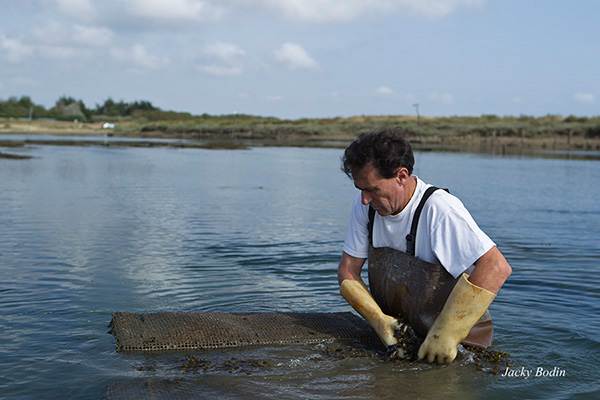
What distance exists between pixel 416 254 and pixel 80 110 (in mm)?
117585

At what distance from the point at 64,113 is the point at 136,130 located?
96.1 ft

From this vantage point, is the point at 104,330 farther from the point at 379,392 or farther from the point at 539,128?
the point at 539,128

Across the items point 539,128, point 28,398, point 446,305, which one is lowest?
point 28,398

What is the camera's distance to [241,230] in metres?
11.1

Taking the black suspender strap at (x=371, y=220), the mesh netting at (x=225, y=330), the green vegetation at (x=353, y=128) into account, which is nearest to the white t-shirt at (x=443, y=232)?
the black suspender strap at (x=371, y=220)

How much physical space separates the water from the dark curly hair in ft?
4.90

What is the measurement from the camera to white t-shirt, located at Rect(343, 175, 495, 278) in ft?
13.3

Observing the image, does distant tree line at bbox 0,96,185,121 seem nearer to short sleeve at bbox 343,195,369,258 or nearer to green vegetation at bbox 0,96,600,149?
green vegetation at bbox 0,96,600,149

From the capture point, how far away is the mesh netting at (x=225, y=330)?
4.79 m

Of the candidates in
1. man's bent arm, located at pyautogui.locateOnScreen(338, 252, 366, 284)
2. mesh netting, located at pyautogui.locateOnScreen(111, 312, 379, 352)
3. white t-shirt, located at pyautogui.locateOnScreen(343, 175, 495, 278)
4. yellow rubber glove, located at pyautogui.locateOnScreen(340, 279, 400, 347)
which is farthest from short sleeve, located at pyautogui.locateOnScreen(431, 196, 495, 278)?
mesh netting, located at pyautogui.locateOnScreen(111, 312, 379, 352)

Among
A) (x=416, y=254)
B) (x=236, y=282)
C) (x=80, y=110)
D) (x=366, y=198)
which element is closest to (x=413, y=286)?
(x=416, y=254)

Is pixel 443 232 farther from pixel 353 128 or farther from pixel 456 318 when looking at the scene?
pixel 353 128

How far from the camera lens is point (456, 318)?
4.09 metres

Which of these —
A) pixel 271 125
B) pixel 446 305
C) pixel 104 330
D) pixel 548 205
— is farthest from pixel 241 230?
pixel 271 125
